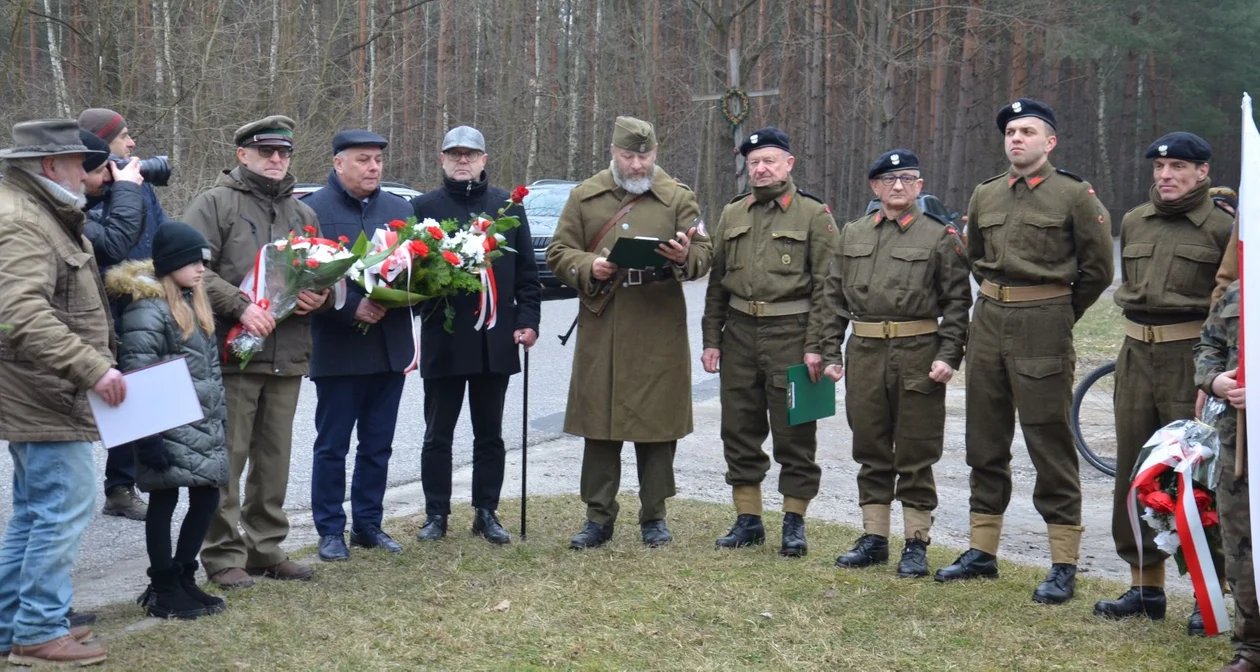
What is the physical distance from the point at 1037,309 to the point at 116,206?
413 centimetres

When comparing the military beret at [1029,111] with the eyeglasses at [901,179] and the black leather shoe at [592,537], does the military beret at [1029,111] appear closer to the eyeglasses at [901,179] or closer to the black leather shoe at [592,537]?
the eyeglasses at [901,179]

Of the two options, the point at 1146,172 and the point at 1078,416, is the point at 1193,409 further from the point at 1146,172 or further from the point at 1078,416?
the point at 1146,172

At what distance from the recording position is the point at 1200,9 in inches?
1502

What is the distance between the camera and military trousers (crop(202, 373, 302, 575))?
5.60 metres

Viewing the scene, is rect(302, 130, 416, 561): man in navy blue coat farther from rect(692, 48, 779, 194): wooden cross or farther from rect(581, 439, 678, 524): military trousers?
rect(692, 48, 779, 194): wooden cross

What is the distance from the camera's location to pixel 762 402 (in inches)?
255

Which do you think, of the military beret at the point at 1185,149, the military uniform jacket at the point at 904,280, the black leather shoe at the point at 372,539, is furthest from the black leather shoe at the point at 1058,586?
the black leather shoe at the point at 372,539

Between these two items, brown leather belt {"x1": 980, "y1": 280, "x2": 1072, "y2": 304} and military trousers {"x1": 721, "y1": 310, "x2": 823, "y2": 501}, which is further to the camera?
military trousers {"x1": 721, "y1": 310, "x2": 823, "y2": 501}

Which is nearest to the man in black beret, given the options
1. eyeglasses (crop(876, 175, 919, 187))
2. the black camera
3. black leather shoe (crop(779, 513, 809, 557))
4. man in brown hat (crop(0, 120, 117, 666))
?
eyeglasses (crop(876, 175, 919, 187))

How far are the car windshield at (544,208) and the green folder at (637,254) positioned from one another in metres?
11.4

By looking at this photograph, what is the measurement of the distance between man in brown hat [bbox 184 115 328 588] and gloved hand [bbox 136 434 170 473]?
1.97ft

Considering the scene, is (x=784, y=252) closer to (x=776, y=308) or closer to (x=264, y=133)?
(x=776, y=308)

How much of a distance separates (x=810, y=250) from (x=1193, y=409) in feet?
6.53

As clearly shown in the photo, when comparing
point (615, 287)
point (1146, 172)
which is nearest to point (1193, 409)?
point (615, 287)
